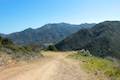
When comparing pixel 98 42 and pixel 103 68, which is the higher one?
pixel 103 68

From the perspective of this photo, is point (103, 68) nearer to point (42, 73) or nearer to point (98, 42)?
point (42, 73)

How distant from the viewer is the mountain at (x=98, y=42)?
9819cm

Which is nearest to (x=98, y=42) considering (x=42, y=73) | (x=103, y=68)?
(x=103, y=68)

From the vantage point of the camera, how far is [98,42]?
370ft

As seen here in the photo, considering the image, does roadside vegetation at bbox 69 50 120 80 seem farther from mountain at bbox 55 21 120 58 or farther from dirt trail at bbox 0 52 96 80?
mountain at bbox 55 21 120 58

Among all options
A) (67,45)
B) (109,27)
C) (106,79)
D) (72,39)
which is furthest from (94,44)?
(106,79)

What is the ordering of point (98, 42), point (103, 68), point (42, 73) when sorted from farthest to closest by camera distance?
point (98, 42), point (103, 68), point (42, 73)

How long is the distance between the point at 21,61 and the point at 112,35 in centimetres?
10178

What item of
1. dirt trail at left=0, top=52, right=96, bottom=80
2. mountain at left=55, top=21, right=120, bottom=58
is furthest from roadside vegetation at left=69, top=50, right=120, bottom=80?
mountain at left=55, top=21, right=120, bottom=58

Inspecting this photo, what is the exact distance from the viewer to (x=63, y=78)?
17078mm

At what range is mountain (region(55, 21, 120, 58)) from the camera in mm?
98188

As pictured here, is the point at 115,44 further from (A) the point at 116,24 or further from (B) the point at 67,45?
(A) the point at 116,24

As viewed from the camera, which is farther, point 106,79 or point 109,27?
point 109,27

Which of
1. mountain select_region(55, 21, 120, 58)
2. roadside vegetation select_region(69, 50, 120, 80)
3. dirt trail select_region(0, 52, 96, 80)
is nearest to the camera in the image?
dirt trail select_region(0, 52, 96, 80)
